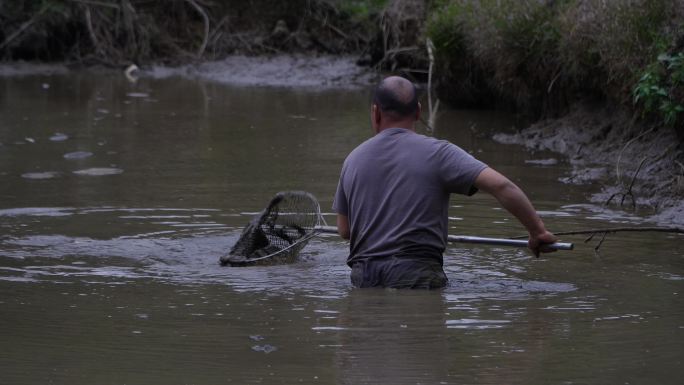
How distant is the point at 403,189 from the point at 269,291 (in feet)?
3.43

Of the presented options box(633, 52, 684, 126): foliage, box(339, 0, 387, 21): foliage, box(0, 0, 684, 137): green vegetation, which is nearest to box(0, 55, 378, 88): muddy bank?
box(0, 0, 684, 137): green vegetation

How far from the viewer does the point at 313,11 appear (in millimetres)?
22672

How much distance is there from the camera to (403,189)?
5965 mm

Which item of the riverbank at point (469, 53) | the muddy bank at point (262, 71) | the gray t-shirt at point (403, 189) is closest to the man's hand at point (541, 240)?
the gray t-shirt at point (403, 189)

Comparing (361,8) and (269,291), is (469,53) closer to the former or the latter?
(361,8)

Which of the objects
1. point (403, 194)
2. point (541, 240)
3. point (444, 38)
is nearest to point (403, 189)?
point (403, 194)

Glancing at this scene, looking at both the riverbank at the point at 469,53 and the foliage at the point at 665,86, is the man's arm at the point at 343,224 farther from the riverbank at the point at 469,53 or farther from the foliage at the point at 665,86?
the foliage at the point at 665,86

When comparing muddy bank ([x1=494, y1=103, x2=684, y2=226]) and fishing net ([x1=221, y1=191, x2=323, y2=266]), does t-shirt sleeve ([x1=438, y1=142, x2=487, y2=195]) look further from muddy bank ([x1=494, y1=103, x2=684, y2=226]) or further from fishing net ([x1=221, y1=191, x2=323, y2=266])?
muddy bank ([x1=494, y1=103, x2=684, y2=226])

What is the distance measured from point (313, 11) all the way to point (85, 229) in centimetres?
1497

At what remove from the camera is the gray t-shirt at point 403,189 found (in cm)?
588

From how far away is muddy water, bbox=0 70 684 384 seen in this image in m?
4.87

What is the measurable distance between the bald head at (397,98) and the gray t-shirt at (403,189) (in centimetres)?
9

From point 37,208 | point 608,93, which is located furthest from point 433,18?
point 37,208

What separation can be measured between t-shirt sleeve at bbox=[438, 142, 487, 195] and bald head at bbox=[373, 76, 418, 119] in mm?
275
